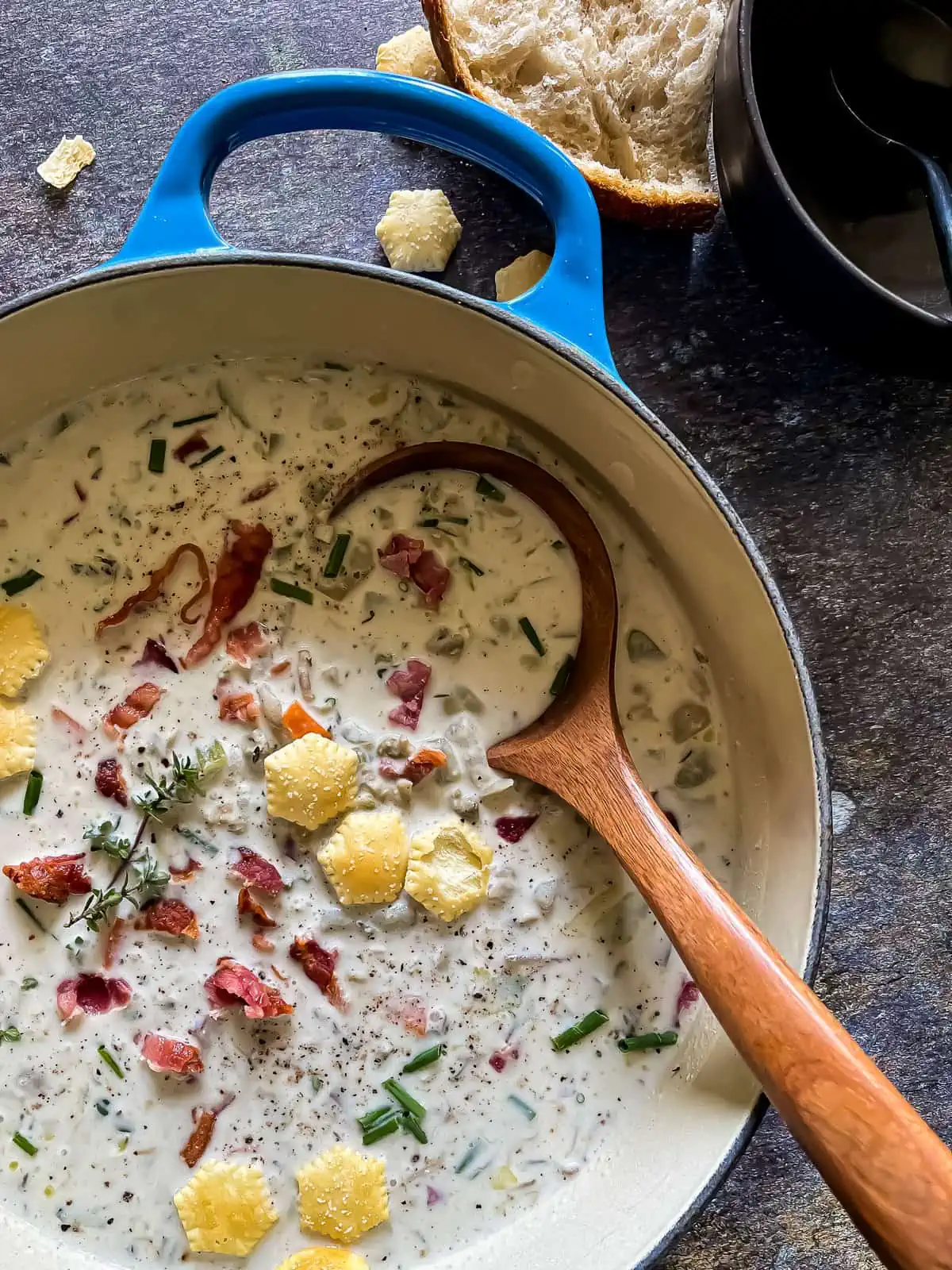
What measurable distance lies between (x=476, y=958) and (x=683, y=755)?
0.36 meters

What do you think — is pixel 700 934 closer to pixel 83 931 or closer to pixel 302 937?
pixel 302 937

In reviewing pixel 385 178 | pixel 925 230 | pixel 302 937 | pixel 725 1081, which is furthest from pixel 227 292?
pixel 725 1081

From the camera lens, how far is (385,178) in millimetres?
1313

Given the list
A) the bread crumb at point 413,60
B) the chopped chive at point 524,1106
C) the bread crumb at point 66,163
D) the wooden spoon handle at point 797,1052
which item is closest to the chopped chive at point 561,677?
the wooden spoon handle at point 797,1052

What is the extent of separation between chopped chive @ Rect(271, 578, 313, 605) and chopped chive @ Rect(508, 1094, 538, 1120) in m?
0.65

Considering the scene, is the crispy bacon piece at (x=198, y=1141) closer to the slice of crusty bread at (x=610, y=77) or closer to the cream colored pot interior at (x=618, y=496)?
the cream colored pot interior at (x=618, y=496)

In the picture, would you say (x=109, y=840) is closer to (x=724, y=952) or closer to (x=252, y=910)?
(x=252, y=910)

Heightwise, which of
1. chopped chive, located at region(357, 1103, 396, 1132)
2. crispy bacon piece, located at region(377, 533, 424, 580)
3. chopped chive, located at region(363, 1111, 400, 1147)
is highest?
crispy bacon piece, located at region(377, 533, 424, 580)

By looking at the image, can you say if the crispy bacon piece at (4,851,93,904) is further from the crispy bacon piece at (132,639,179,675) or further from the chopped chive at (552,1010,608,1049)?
the chopped chive at (552,1010,608,1049)

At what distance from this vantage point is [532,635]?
1.23 meters

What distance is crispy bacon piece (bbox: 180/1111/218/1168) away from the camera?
119 centimetres

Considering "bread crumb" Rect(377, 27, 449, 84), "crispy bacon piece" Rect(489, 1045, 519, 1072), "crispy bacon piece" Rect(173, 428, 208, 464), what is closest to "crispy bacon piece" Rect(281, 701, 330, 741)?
"crispy bacon piece" Rect(173, 428, 208, 464)

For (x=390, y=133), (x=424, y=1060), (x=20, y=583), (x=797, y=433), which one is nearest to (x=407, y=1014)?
(x=424, y=1060)

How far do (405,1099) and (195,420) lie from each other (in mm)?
868
